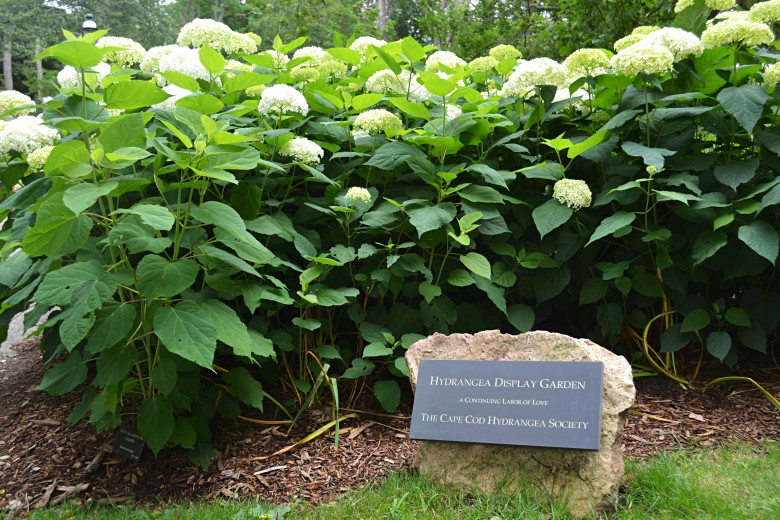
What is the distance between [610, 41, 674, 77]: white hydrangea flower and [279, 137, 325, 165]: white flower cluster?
1411mm

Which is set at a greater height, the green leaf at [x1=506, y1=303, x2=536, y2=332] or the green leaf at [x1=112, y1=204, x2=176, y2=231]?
the green leaf at [x1=112, y1=204, x2=176, y2=231]

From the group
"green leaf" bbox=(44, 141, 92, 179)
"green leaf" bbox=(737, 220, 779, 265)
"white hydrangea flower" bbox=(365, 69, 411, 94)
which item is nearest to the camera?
"green leaf" bbox=(44, 141, 92, 179)

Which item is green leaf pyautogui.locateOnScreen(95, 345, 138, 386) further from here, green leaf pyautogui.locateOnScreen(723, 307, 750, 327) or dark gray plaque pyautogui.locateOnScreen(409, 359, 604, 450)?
green leaf pyautogui.locateOnScreen(723, 307, 750, 327)

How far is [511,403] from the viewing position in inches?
94.6

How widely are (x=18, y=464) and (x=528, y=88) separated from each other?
118 inches

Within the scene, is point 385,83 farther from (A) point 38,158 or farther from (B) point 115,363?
(B) point 115,363

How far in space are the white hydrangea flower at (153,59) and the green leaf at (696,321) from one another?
288cm

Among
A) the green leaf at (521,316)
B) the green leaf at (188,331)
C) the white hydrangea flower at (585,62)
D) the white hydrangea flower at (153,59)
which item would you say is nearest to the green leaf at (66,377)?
the green leaf at (188,331)

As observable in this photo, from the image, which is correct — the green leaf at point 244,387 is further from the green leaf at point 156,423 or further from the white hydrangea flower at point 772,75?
the white hydrangea flower at point 772,75

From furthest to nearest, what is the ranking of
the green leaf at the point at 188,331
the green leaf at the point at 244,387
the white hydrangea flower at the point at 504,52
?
the white hydrangea flower at the point at 504,52 < the green leaf at the point at 244,387 < the green leaf at the point at 188,331

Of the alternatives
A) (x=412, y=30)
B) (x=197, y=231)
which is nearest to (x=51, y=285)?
(x=197, y=231)

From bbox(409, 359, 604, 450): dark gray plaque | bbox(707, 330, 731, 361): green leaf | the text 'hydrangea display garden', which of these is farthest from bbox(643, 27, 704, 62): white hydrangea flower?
bbox(409, 359, 604, 450): dark gray plaque

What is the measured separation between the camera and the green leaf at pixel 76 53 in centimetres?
245

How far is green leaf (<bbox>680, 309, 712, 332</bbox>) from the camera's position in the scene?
3092mm
